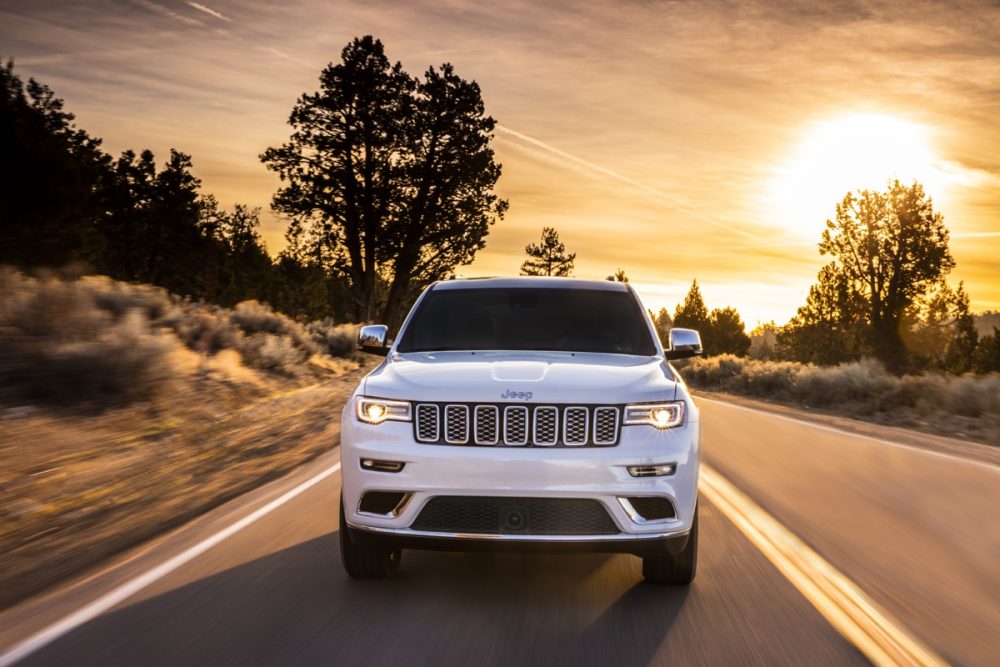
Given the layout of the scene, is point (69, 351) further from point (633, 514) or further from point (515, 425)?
point (633, 514)

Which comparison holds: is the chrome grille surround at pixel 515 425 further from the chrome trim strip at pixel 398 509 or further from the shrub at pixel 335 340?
the shrub at pixel 335 340

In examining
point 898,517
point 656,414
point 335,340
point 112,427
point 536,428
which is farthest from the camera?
point 335,340

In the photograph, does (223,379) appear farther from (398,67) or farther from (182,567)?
(398,67)

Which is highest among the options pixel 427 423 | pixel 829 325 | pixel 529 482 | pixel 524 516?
pixel 427 423

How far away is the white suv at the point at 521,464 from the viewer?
16.3 feet

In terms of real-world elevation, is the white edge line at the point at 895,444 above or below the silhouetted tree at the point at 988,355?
above

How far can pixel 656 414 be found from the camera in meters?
5.25

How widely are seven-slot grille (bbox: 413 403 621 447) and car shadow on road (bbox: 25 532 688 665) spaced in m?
0.88

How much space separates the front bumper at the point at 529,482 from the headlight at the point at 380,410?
0.16 feet

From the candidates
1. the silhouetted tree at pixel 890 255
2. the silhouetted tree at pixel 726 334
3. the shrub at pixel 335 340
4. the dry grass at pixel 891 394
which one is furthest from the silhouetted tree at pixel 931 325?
the silhouetted tree at pixel 726 334

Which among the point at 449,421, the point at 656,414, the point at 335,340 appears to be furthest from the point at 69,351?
the point at 335,340

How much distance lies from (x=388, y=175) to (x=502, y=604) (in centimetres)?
3437

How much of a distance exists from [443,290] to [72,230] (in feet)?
97.5

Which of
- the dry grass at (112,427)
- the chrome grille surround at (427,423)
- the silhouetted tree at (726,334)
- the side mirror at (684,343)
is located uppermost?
the side mirror at (684,343)
